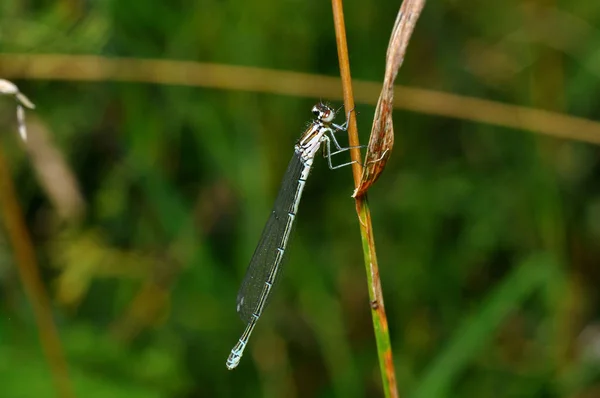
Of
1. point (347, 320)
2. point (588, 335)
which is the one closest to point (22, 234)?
point (347, 320)

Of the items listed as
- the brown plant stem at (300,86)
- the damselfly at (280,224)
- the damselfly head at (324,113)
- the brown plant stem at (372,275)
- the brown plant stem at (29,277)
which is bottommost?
the brown plant stem at (372,275)

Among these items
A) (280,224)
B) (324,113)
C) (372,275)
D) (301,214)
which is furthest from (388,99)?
(301,214)

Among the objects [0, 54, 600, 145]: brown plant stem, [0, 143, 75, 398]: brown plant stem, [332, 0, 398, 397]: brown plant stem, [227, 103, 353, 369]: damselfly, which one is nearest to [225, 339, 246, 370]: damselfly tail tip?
[227, 103, 353, 369]: damselfly

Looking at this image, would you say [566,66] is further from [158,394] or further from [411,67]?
[158,394]

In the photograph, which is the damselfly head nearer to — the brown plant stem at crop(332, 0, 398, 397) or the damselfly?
the damselfly

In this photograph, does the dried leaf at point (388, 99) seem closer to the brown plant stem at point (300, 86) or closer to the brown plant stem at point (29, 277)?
the brown plant stem at point (29, 277)

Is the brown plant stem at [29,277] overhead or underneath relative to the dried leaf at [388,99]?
overhead

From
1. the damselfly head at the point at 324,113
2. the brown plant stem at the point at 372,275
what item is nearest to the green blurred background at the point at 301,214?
the damselfly head at the point at 324,113
